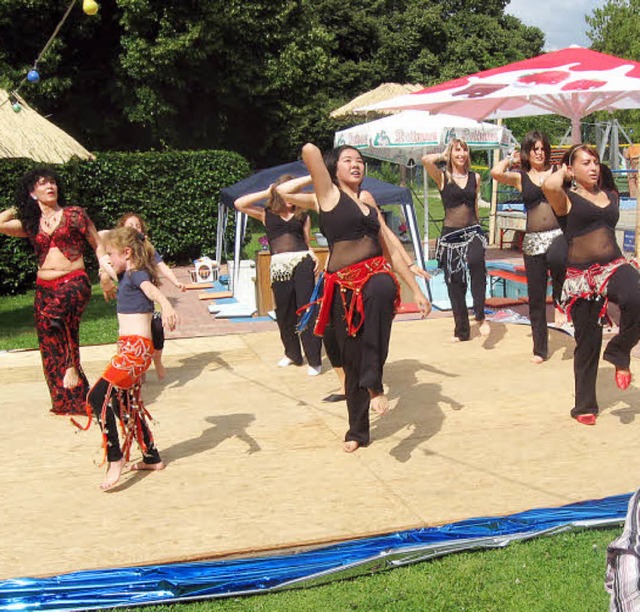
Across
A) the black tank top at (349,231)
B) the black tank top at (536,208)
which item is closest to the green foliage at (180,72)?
the black tank top at (536,208)

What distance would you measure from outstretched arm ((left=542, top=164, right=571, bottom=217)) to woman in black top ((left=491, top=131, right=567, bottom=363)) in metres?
1.74

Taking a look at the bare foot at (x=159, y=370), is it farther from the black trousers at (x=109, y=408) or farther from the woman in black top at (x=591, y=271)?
the woman in black top at (x=591, y=271)

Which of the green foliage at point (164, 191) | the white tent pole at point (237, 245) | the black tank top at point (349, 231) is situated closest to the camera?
the black tank top at point (349, 231)

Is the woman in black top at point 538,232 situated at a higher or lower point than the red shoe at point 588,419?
higher

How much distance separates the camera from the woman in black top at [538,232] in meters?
7.22

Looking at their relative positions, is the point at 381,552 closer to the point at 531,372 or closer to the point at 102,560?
the point at 102,560

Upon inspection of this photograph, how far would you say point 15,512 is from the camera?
445 cm

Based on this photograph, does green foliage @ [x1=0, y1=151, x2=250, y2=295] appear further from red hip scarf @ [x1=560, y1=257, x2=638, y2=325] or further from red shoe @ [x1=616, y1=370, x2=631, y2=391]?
red shoe @ [x1=616, y1=370, x2=631, y2=391]

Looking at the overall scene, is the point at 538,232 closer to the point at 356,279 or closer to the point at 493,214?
the point at 356,279

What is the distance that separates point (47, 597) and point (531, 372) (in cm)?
468

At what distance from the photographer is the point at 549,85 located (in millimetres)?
7301

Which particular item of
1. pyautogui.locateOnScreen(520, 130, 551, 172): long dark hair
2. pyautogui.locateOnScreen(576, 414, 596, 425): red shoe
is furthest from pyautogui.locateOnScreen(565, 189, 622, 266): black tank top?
pyautogui.locateOnScreen(520, 130, 551, 172): long dark hair

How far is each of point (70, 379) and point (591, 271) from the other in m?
3.77

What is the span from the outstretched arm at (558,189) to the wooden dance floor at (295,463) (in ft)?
4.73
